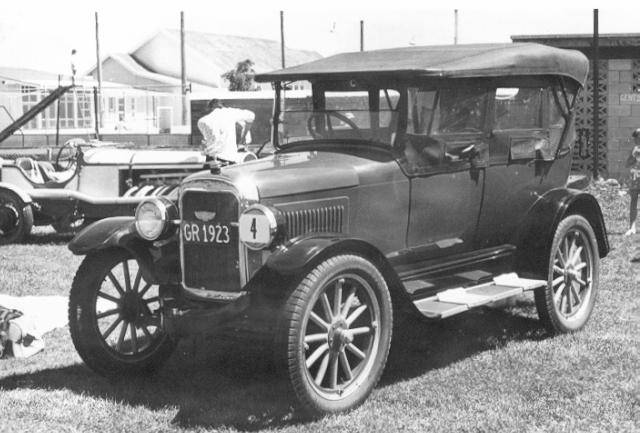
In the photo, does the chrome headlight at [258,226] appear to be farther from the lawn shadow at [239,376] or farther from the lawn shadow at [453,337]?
the lawn shadow at [453,337]

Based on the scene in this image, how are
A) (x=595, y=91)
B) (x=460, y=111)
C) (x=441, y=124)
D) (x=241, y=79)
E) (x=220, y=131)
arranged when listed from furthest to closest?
(x=241, y=79)
(x=595, y=91)
(x=220, y=131)
(x=460, y=111)
(x=441, y=124)

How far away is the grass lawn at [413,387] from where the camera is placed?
15.8 ft

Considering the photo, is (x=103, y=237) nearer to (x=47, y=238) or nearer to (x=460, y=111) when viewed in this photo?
(x=460, y=111)

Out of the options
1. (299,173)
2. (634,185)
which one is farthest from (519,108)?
(634,185)

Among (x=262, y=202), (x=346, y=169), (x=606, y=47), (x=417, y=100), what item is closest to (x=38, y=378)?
(x=262, y=202)

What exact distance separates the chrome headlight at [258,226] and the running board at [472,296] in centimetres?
105

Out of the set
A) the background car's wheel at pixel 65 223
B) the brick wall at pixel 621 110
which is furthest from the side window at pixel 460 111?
the brick wall at pixel 621 110

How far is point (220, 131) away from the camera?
12.0m

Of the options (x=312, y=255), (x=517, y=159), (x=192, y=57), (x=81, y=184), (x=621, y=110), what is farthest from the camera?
(x=192, y=57)

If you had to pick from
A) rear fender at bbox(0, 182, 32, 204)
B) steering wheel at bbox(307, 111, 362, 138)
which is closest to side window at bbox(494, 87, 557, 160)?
steering wheel at bbox(307, 111, 362, 138)

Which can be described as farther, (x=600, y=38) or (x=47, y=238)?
(x=600, y=38)

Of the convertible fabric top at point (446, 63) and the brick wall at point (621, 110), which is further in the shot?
the brick wall at point (621, 110)

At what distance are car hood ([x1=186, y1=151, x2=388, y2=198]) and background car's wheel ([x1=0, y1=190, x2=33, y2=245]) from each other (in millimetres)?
6403

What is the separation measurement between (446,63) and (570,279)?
189cm
